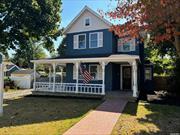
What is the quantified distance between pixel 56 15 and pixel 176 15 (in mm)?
22817

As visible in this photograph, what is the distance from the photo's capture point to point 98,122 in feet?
33.5

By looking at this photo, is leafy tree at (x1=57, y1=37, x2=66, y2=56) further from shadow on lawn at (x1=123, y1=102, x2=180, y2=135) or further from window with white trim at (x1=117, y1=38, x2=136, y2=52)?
shadow on lawn at (x1=123, y1=102, x2=180, y2=135)

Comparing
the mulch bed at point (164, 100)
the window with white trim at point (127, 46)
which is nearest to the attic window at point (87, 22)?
the window with white trim at point (127, 46)

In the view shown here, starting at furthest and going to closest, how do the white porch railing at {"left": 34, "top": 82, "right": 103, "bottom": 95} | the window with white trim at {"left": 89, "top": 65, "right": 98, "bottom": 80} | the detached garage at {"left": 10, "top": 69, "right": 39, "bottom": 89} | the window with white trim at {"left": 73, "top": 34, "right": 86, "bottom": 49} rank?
the detached garage at {"left": 10, "top": 69, "right": 39, "bottom": 89} → the window with white trim at {"left": 73, "top": 34, "right": 86, "bottom": 49} → the window with white trim at {"left": 89, "top": 65, "right": 98, "bottom": 80} → the white porch railing at {"left": 34, "top": 82, "right": 103, "bottom": 95}

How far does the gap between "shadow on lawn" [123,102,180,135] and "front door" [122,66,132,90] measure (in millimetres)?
8645

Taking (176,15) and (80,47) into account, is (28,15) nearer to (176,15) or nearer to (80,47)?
(80,47)

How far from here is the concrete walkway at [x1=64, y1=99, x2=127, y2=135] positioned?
871 cm

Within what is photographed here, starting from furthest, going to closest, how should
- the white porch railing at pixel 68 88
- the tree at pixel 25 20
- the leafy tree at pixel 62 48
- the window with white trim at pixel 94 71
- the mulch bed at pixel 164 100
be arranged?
the leafy tree at pixel 62 48, the tree at pixel 25 20, the window with white trim at pixel 94 71, the white porch railing at pixel 68 88, the mulch bed at pixel 164 100

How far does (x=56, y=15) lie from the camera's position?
28766mm

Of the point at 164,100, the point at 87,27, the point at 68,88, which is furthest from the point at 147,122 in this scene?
the point at 87,27

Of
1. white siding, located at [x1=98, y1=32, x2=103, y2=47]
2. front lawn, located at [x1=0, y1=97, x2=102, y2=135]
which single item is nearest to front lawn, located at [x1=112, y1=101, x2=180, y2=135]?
front lawn, located at [x1=0, y1=97, x2=102, y2=135]

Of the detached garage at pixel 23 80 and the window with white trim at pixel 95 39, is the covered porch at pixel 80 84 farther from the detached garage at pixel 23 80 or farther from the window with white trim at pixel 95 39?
the detached garage at pixel 23 80

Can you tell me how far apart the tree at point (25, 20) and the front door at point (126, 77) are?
10.9 m

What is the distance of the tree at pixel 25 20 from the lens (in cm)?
2566
